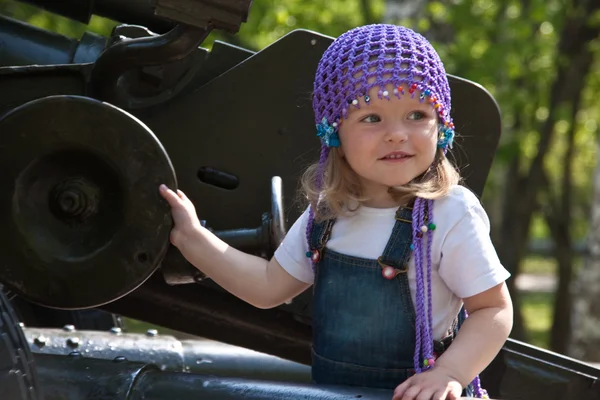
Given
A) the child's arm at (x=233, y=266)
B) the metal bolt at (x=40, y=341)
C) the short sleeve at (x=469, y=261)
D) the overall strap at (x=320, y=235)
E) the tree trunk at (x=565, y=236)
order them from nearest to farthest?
the short sleeve at (x=469, y=261) → the overall strap at (x=320, y=235) → the child's arm at (x=233, y=266) → the metal bolt at (x=40, y=341) → the tree trunk at (x=565, y=236)

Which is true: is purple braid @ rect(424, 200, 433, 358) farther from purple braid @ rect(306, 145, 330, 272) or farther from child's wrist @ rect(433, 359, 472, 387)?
purple braid @ rect(306, 145, 330, 272)

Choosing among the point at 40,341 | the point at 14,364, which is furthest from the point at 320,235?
the point at 40,341

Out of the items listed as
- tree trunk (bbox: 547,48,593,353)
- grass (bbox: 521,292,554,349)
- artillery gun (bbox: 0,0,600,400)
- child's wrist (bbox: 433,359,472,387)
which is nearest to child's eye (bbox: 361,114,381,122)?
artillery gun (bbox: 0,0,600,400)

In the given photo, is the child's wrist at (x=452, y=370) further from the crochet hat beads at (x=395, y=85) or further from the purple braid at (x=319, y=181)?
the purple braid at (x=319, y=181)

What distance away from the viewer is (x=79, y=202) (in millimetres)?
2506

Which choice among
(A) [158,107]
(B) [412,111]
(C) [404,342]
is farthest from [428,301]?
(A) [158,107]

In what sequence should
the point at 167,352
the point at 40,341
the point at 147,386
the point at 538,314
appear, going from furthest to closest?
1. the point at 538,314
2. the point at 167,352
3. the point at 40,341
4. the point at 147,386

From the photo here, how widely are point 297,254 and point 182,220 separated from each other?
27 cm

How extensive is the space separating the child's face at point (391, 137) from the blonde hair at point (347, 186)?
0.10ft

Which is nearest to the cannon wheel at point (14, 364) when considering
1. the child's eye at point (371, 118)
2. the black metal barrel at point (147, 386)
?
the black metal barrel at point (147, 386)

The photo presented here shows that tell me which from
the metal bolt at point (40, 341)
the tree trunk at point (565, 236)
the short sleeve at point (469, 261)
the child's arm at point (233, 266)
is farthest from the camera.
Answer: the tree trunk at point (565, 236)

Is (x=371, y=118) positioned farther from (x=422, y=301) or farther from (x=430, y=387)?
(x=430, y=387)

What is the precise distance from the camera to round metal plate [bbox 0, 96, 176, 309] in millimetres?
2420

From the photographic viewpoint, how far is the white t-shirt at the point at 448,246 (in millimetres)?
2244
